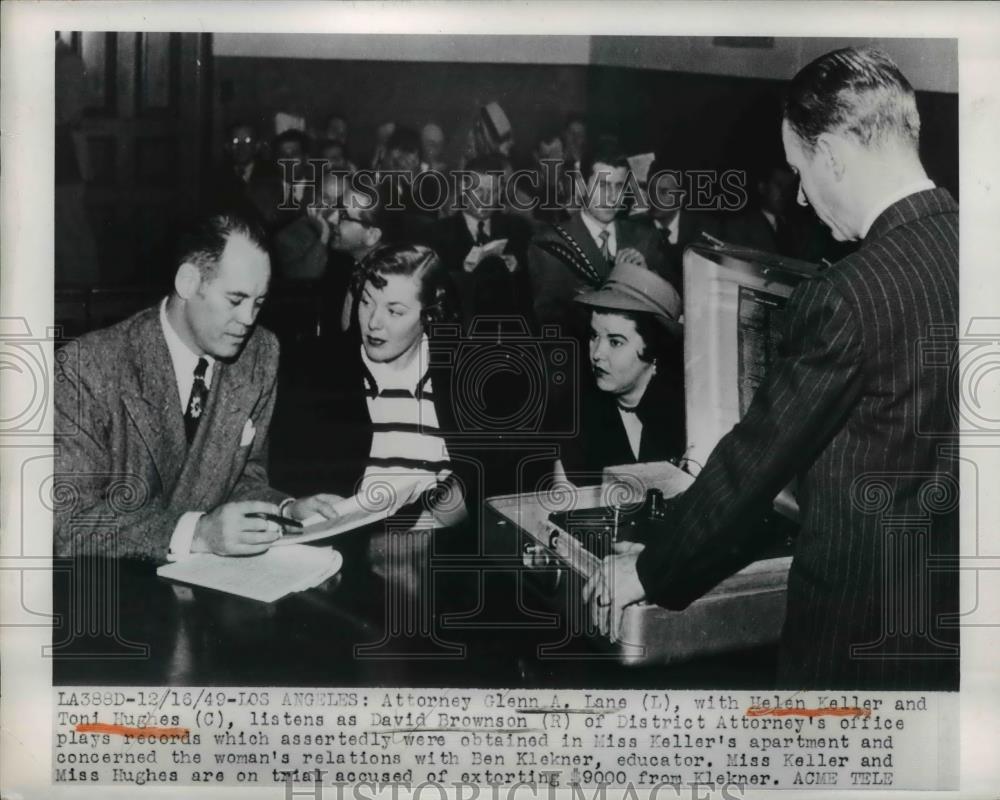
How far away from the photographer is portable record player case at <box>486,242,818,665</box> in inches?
118

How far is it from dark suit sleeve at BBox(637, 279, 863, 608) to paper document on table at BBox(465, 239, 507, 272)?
2.62 feet

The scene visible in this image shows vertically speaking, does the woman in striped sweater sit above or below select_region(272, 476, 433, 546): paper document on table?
above

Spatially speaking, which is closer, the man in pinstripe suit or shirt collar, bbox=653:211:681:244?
the man in pinstripe suit

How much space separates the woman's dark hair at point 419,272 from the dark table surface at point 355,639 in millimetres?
697

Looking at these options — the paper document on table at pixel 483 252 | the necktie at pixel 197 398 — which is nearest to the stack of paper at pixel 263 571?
the necktie at pixel 197 398

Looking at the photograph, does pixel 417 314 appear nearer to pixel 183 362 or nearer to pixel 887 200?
pixel 183 362

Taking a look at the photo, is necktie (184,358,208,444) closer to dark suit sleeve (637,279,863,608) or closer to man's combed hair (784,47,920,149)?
dark suit sleeve (637,279,863,608)

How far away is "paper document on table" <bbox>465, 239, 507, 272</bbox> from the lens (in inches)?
119

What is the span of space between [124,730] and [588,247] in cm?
183

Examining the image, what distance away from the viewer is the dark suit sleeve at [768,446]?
2869mm

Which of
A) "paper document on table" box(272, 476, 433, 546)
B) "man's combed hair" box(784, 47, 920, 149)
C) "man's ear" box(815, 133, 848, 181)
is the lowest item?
"paper document on table" box(272, 476, 433, 546)

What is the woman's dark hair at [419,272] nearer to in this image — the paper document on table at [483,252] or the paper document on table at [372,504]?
the paper document on table at [483,252]

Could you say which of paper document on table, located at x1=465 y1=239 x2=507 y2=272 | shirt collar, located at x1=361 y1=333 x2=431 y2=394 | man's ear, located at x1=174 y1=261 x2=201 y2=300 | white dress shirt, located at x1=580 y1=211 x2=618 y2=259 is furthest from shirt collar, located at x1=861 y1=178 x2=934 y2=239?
man's ear, located at x1=174 y1=261 x2=201 y2=300

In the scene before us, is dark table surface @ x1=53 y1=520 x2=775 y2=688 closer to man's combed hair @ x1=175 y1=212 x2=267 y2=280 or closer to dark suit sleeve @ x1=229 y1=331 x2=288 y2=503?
dark suit sleeve @ x1=229 y1=331 x2=288 y2=503
